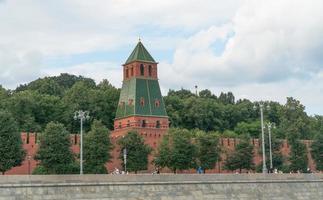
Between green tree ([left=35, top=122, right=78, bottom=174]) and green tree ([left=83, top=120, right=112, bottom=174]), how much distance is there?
1.74 meters

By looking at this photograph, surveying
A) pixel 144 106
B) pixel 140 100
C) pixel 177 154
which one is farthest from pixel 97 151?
pixel 144 106

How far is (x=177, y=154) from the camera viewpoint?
5928cm

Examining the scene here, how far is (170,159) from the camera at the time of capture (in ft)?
195

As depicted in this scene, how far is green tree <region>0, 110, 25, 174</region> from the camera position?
52719 mm

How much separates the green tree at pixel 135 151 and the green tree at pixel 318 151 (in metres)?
18.9

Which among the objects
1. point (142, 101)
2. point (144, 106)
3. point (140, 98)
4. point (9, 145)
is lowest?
point (9, 145)

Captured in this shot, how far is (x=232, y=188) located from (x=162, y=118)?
3331 centimetres

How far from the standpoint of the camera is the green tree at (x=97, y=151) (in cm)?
5603

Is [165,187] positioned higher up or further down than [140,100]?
further down

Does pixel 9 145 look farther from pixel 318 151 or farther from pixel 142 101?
pixel 318 151

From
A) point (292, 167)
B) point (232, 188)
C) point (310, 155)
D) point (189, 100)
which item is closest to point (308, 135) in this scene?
point (310, 155)

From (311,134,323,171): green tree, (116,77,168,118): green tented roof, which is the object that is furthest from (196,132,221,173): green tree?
(311,134,323,171): green tree

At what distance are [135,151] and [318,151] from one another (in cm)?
2081

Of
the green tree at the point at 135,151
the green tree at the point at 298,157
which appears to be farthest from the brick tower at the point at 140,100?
the green tree at the point at 298,157
